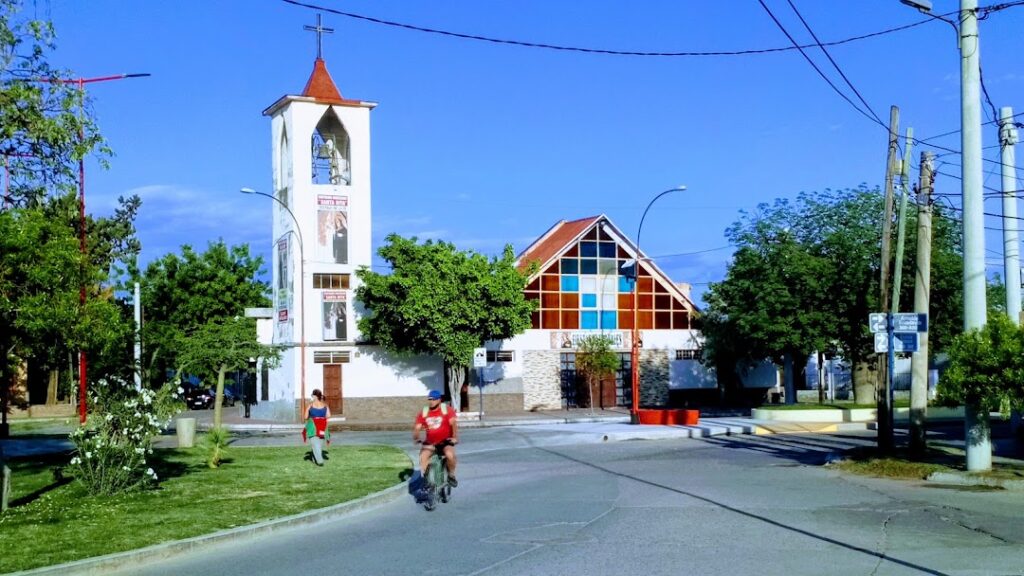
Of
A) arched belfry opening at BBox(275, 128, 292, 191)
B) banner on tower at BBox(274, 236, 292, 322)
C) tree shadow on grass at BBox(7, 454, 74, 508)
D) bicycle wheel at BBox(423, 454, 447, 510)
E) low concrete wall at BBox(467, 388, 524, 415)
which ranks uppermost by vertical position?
arched belfry opening at BBox(275, 128, 292, 191)

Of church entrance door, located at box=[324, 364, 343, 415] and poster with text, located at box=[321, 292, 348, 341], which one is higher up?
poster with text, located at box=[321, 292, 348, 341]

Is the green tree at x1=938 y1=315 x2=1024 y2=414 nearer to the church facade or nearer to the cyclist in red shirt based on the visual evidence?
the cyclist in red shirt

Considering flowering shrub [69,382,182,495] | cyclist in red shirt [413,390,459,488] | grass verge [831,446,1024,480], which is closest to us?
cyclist in red shirt [413,390,459,488]

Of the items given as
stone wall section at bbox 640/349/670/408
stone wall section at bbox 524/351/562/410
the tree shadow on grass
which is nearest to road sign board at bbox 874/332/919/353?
the tree shadow on grass

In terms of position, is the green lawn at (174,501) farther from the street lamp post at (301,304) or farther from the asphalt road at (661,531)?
the street lamp post at (301,304)

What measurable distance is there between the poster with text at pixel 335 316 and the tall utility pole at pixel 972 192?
3198cm

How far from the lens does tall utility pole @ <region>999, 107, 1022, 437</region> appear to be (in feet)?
85.7

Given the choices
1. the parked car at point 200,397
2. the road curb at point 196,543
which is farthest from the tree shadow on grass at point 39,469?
the parked car at point 200,397

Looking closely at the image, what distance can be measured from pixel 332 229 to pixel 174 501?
31.1 meters

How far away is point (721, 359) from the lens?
53.6 meters

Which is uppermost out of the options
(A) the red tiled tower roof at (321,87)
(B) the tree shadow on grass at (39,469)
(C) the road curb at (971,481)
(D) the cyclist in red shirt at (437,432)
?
(A) the red tiled tower roof at (321,87)

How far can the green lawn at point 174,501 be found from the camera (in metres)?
12.8

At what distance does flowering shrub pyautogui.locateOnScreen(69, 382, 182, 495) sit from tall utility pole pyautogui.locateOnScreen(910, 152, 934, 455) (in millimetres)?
14582

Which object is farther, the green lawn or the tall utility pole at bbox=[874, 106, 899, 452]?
the tall utility pole at bbox=[874, 106, 899, 452]
